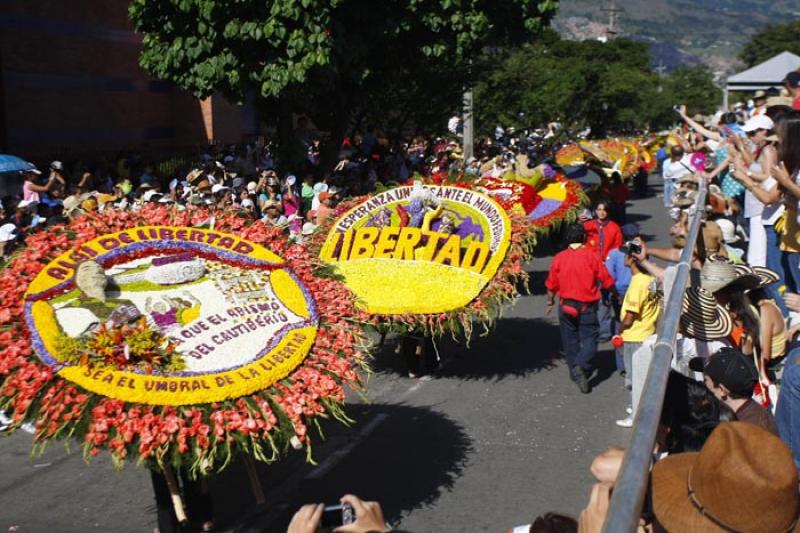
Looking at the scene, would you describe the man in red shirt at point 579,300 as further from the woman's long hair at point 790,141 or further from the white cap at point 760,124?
the white cap at point 760,124

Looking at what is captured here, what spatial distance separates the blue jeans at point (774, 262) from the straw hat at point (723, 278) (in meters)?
2.07

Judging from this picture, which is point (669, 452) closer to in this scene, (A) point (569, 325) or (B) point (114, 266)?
(B) point (114, 266)

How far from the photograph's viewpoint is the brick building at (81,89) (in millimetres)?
21000

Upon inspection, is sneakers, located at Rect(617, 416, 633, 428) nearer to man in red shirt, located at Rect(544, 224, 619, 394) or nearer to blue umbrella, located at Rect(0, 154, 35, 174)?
man in red shirt, located at Rect(544, 224, 619, 394)

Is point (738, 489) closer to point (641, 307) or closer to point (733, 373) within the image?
point (733, 373)

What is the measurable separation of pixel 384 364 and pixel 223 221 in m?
4.09

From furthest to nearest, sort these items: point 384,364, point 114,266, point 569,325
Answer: point 384,364, point 569,325, point 114,266

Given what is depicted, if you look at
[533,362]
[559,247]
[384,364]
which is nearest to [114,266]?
[384,364]

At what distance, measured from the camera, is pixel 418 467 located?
27.0 feet

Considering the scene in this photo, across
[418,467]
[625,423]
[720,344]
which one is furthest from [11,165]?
[720,344]

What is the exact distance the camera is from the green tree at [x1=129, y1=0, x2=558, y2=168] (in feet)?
55.6

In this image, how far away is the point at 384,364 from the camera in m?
11.5

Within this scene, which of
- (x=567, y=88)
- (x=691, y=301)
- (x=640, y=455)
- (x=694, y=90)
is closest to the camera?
(x=640, y=455)

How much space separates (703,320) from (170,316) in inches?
144
